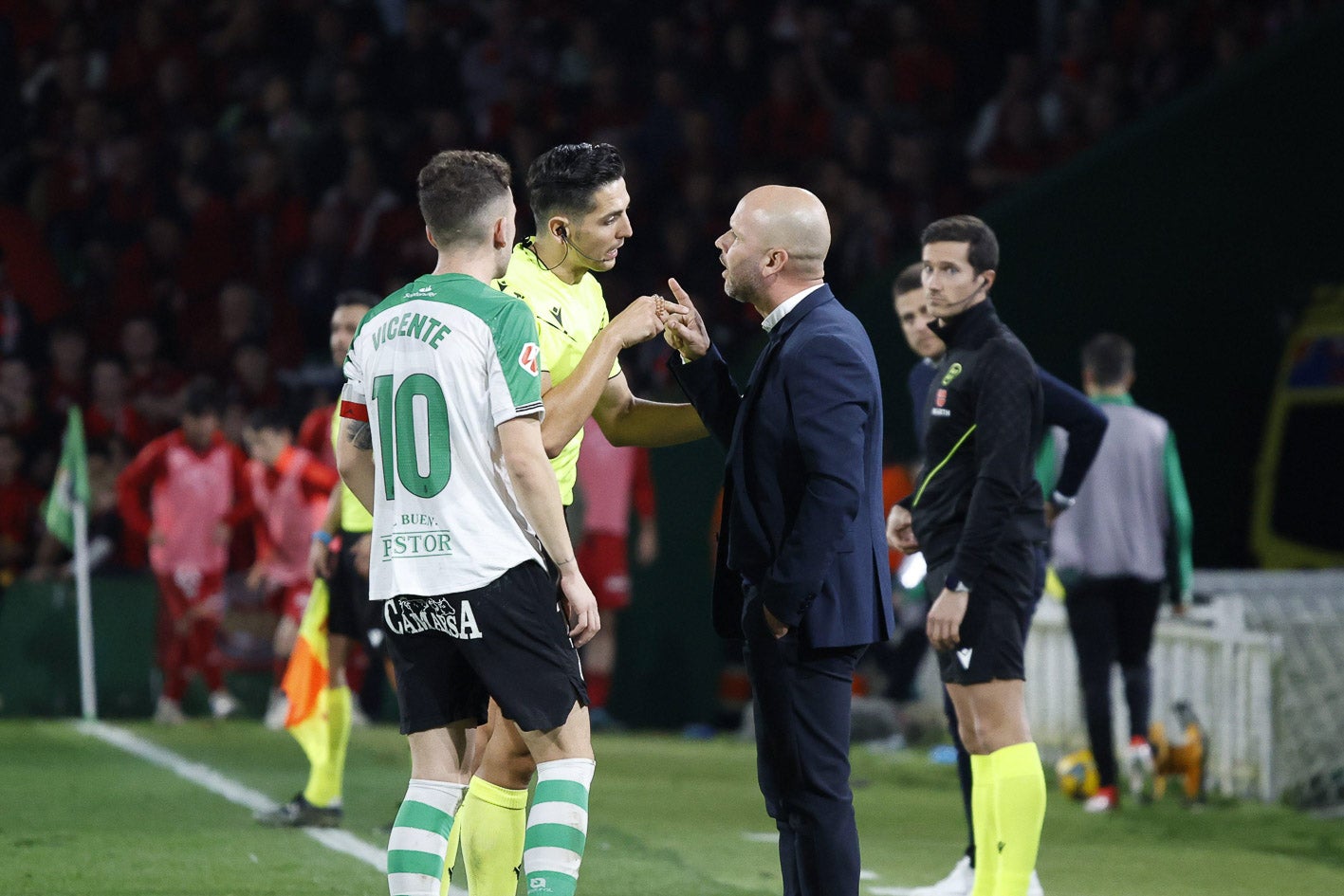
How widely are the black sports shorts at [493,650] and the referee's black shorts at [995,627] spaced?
5.09 ft

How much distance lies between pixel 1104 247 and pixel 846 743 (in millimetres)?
9033

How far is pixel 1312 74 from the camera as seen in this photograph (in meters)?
13.6

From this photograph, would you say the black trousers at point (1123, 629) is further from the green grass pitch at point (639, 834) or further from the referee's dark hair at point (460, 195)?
the referee's dark hair at point (460, 195)

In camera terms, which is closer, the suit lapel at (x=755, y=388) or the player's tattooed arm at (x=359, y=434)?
the suit lapel at (x=755, y=388)

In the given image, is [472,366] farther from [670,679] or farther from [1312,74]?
[1312,74]

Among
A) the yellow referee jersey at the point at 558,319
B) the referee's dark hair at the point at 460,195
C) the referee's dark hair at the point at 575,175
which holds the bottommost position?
the yellow referee jersey at the point at 558,319

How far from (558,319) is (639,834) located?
3.53 meters

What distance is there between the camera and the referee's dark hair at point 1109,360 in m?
9.26

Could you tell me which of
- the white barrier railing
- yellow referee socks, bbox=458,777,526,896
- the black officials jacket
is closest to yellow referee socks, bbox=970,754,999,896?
the black officials jacket

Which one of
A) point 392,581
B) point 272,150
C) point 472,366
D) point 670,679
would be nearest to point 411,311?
point 472,366

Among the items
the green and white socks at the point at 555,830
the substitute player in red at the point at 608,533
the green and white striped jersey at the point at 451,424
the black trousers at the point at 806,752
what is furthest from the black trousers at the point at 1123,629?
the green and white striped jersey at the point at 451,424

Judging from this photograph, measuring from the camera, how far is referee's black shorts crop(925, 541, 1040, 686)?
5992mm

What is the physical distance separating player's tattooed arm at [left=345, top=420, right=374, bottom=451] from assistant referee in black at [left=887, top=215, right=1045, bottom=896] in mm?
1889

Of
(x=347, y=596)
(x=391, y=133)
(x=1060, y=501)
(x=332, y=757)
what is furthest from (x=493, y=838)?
(x=391, y=133)
